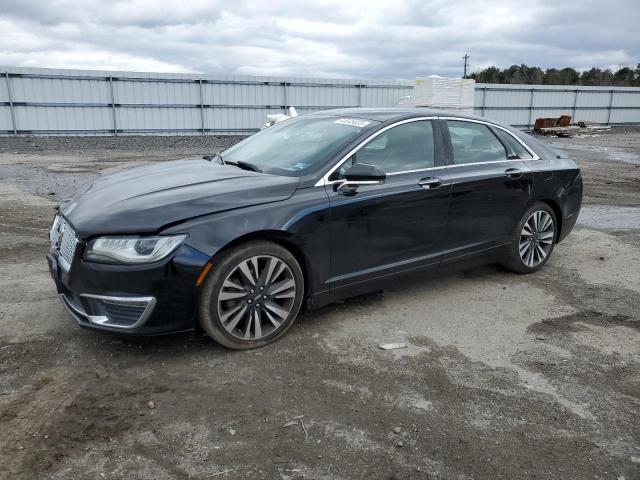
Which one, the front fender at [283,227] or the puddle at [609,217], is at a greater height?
the front fender at [283,227]

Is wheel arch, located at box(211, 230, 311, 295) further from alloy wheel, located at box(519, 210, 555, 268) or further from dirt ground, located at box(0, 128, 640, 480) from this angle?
alloy wheel, located at box(519, 210, 555, 268)

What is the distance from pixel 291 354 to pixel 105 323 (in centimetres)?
121

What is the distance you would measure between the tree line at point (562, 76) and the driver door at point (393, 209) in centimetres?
5671

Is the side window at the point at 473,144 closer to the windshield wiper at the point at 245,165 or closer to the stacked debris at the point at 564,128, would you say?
the windshield wiper at the point at 245,165

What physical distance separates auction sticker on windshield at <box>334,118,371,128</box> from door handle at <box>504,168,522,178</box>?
1.49 meters

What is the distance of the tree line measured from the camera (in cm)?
5565

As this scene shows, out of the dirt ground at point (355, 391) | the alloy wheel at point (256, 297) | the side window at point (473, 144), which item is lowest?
the dirt ground at point (355, 391)

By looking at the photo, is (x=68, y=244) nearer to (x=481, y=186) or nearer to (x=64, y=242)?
(x=64, y=242)

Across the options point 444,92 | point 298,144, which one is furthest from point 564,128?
point 298,144

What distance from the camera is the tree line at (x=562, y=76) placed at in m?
55.7

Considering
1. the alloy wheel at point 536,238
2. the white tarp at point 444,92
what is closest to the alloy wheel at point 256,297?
the alloy wheel at point 536,238

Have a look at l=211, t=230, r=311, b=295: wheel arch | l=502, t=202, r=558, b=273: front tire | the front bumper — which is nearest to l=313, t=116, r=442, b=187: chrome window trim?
l=211, t=230, r=311, b=295: wheel arch

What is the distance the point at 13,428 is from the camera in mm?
2836

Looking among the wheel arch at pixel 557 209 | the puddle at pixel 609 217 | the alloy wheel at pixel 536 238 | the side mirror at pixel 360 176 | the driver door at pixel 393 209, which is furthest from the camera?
the puddle at pixel 609 217
